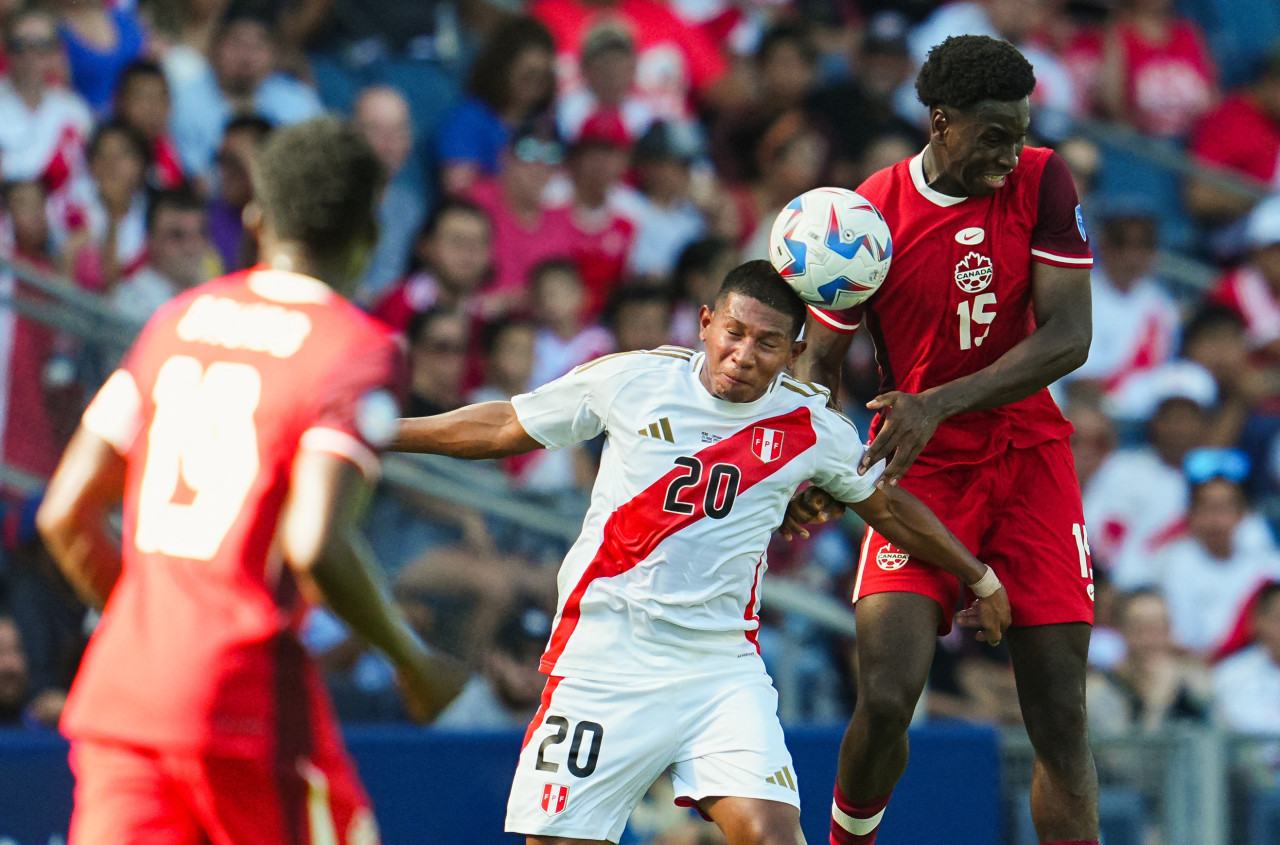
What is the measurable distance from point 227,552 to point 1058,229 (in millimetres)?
2938

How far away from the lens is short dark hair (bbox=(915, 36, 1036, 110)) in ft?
15.9

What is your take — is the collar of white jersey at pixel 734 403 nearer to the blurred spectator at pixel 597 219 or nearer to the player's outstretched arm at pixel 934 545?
the player's outstretched arm at pixel 934 545

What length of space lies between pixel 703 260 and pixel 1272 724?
4097 millimetres

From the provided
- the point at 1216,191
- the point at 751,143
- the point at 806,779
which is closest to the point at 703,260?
the point at 751,143

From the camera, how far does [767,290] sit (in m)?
5.05

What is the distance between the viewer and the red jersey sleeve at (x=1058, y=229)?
16.9ft

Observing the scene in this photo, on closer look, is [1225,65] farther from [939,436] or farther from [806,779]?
[939,436]

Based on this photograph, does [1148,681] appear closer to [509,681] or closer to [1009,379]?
[509,681]

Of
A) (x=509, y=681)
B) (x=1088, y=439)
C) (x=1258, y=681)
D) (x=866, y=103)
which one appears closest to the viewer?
(x=509, y=681)

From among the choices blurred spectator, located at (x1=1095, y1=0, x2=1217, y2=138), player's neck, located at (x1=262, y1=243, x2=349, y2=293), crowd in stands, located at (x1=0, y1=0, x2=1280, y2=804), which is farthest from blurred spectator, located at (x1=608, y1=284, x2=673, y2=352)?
blurred spectator, located at (x1=1095, y1=0, x2=1217, y2=138)

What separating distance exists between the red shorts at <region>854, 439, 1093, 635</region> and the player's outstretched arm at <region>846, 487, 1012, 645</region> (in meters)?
0.10

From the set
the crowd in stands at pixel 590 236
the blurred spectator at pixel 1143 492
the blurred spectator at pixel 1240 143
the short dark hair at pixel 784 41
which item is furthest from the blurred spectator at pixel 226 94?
the blurred spectator at pixel 1240 143

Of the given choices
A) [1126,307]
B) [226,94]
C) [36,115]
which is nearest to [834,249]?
[36,115]

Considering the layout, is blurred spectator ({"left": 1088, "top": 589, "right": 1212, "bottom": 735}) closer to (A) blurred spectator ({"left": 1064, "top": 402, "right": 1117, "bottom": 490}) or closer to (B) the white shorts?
(A) blurred spectator ({"left": 1064, "top": 402, "right": 1117, "bottom": 490})
